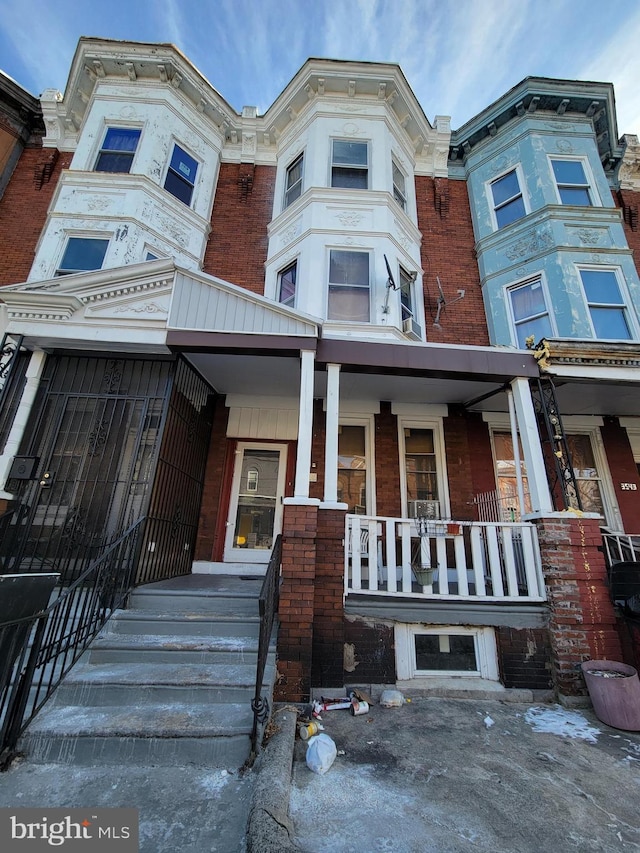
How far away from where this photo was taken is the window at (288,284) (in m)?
7.76

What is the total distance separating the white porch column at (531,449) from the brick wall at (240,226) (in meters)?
5.60

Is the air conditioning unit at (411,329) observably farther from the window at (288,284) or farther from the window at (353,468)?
the window at (288,284)

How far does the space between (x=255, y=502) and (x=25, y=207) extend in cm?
863

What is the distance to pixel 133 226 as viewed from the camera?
7.64m

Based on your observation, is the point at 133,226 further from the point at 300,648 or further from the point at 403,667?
the point at 403,667

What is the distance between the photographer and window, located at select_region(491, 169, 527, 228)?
8844mm

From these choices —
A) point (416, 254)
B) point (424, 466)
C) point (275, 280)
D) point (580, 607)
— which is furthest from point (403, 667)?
point (416, 254)

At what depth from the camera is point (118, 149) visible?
333 inches

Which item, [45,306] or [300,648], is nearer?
[300,648]

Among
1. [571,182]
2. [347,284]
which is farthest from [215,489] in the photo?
[571,182]

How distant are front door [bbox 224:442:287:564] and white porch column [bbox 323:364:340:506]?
7.76 ft

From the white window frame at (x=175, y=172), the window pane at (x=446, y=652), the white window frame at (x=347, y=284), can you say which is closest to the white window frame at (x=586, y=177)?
the white window frame at (x=347, y=284)

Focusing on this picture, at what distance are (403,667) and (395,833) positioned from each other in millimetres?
2358

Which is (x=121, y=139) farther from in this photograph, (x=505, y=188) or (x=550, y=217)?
(x=550, y=217)
